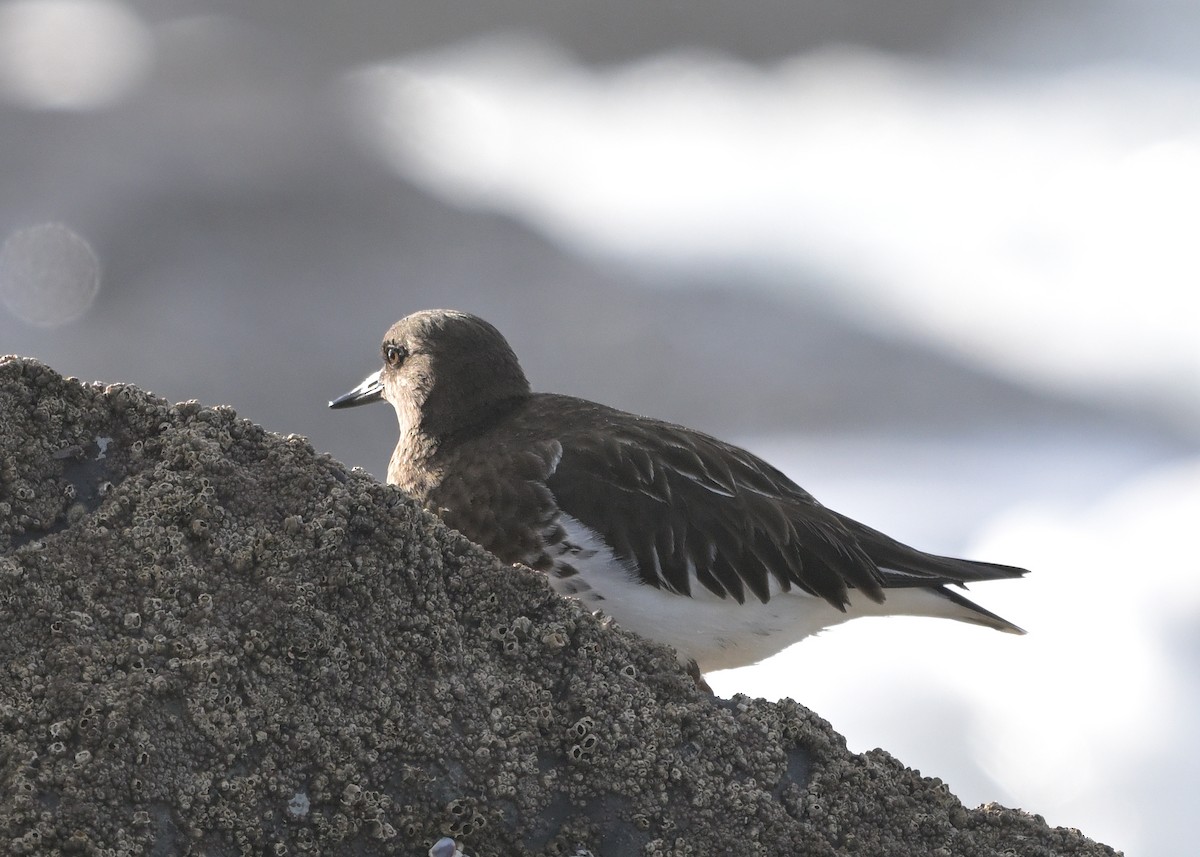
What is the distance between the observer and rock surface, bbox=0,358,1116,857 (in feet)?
5.53

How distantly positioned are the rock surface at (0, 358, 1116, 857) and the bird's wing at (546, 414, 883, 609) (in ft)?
3.11

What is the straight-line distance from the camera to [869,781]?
6.68 ft

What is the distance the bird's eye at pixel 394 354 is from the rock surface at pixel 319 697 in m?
1.45

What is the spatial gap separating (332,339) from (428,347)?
4973 mm

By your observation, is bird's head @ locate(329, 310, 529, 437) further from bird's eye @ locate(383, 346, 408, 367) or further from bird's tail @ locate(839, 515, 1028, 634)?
bird's tail @ locate(839, 515, 1028, 634)

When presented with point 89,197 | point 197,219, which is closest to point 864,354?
point 197,219

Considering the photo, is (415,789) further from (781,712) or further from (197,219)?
(197,219)

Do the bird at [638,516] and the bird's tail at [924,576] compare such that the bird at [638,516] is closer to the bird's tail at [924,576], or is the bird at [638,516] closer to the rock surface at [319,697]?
the bird's tail at [924,576]

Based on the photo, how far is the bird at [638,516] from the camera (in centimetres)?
298

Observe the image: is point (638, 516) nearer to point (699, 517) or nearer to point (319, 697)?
point (699, 517)

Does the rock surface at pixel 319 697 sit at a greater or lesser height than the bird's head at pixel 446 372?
lesser

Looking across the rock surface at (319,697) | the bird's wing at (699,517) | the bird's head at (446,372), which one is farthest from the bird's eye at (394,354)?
the rock surface at (319,697)

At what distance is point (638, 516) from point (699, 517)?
0.16m

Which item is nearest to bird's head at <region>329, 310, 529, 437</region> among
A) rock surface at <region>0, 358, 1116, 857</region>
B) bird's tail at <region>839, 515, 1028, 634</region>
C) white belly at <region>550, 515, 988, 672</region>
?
white belly at <region>550, 515, 988, 672</region>
